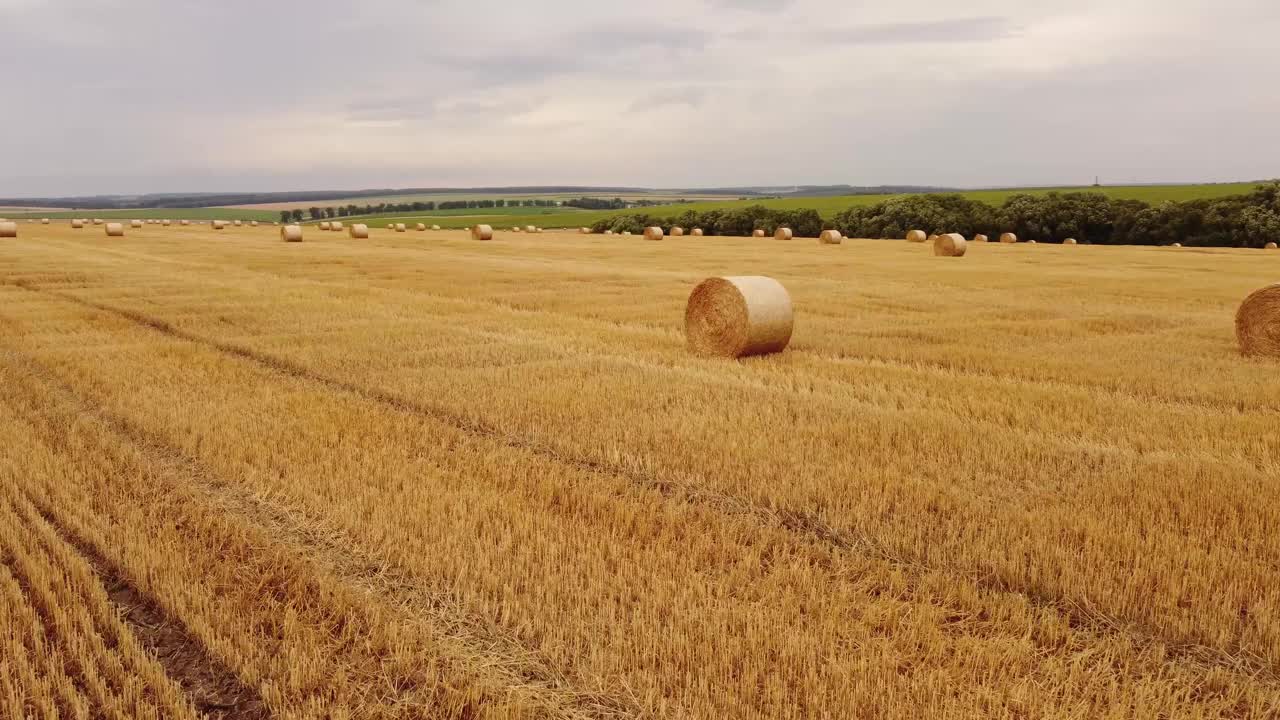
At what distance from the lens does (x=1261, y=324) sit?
1361 cm

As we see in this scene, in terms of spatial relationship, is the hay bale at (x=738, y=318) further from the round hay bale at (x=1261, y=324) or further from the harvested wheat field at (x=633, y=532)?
the round hay bale at (x=1261, y=324)

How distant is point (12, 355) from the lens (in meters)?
12.4

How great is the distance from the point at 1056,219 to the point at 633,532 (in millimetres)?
63877

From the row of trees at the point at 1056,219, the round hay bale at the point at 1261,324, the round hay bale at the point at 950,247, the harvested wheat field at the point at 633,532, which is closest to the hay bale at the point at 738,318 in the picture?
the harvested wheat field at the point at 633,532

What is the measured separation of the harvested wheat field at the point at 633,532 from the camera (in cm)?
416

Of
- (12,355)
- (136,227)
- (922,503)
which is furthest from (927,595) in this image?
(136,227)

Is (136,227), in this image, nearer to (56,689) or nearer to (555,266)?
(555,266)

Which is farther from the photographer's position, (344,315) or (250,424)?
(344,315)

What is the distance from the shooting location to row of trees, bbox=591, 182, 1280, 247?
54375 mm

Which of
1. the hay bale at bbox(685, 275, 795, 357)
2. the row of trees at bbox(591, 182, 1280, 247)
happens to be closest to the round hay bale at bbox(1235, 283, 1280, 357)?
the hay bale at bbox(685, 275, 795, 357)

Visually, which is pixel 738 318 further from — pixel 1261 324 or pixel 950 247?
pixel 950 247

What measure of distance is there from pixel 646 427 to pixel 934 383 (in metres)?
4.27

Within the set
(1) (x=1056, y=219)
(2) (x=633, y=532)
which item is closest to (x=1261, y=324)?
(2) (x=633, y=532)

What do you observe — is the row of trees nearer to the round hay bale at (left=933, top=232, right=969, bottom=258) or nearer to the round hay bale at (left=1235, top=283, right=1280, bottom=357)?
the round hay bale at (left=933, top=232, right=969, bottom=258)
